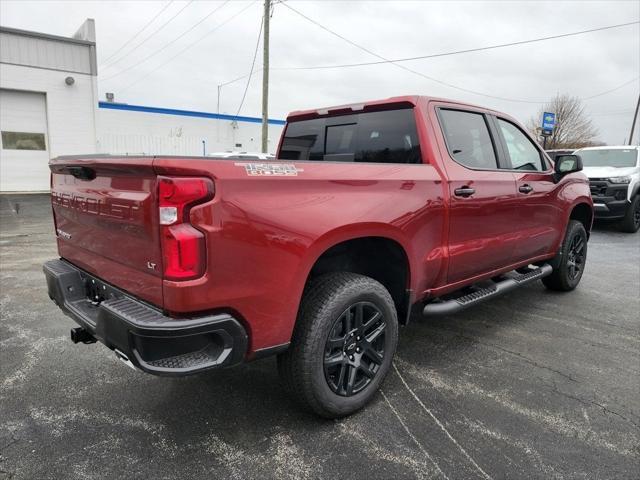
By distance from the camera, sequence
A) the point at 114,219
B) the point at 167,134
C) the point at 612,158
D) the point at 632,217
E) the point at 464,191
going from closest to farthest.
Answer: the point at 114,219 < the point at 464,191 < the point at 632,217 < the point at 612,158 < the point at 167,134

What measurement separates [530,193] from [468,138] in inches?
36.8

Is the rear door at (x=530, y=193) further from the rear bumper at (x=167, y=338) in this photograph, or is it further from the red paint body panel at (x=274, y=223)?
the rear bumper at (x=167, y=338)

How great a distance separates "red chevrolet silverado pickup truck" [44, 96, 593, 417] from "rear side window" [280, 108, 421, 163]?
0.5 inches

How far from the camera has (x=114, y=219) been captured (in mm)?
2238

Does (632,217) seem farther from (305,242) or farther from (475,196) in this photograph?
(305,242)

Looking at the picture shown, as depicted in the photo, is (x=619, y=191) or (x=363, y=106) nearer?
(x=363, y=106)

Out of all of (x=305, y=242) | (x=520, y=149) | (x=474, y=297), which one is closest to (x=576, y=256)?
(x=520, y=149)

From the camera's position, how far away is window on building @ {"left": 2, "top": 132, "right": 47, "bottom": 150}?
16.4 m

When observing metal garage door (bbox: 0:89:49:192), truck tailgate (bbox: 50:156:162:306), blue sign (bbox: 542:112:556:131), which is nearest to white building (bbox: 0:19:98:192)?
metal garage door (bbox: 0:89:49:192)

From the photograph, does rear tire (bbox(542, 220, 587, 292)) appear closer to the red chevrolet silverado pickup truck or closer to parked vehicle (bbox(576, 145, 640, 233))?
the red chevrolet silverado pickup truck

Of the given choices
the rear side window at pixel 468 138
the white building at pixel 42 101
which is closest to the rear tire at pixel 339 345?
the rear side window at pixel 468 138

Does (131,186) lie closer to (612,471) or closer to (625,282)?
(612,471)

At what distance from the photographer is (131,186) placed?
209 centimetres

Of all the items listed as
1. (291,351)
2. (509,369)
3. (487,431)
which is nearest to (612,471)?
(487,431)
